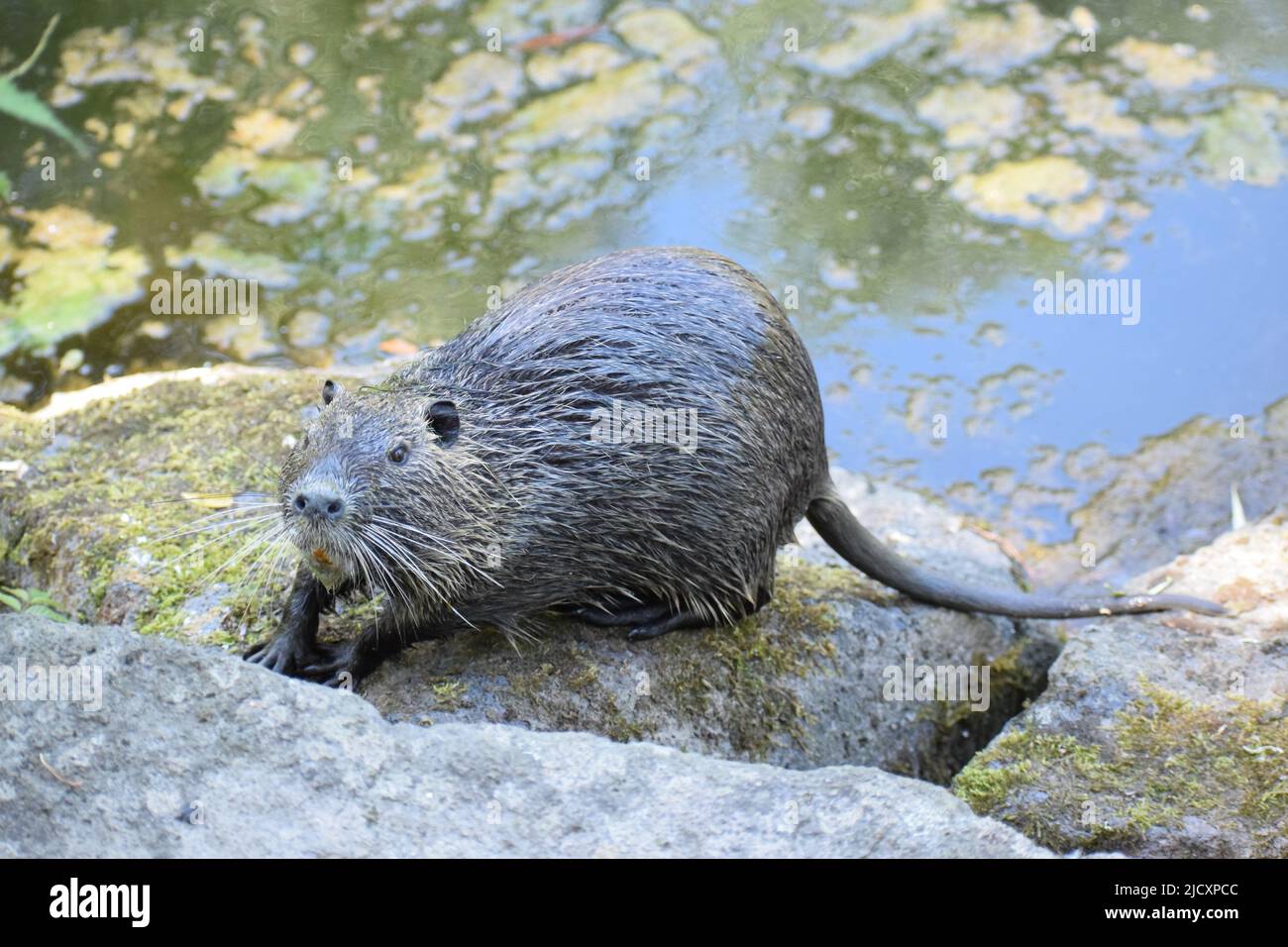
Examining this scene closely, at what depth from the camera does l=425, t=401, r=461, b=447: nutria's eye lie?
3986 millimetres

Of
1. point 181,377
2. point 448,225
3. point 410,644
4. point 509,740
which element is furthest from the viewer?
point 448,225

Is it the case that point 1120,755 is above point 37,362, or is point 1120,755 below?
below

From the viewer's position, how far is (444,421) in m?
4.02

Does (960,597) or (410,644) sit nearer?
(410,644)

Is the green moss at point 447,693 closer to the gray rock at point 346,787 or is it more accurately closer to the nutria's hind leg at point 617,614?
the nutria's hind leg at point 617,614

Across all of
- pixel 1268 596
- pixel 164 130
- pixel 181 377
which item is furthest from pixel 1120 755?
pixel 164 130

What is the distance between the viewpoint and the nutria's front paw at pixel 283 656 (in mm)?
4008

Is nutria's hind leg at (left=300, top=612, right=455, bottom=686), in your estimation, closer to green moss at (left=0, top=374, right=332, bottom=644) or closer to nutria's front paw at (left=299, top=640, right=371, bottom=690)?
nutria's front paw at (left=299, top=640, right=371, bottom=690)

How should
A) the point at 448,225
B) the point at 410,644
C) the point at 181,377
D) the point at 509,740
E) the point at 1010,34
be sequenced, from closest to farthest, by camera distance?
the point at 509,740 < the point at 410,644 < the point at 181,377 < the point at 448,225 < the point at 1010,34

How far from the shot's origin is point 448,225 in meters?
7.38

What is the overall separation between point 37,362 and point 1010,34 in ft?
18.7

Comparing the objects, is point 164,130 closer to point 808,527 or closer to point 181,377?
point 181,377

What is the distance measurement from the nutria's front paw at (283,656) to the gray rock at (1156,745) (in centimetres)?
194

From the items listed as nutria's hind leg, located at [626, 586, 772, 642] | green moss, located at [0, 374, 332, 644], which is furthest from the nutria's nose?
nutria's hind leg, located at [626, 586, 772, 642]
